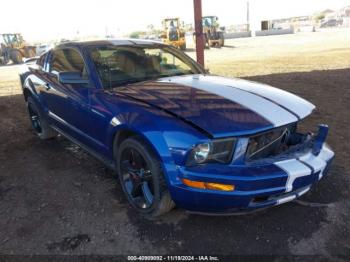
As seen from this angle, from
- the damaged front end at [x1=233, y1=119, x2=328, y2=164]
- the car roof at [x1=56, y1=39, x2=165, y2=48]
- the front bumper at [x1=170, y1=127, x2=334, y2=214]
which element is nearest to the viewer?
the front bumper at [x1=170, y1=127, x2=334, y2=214]

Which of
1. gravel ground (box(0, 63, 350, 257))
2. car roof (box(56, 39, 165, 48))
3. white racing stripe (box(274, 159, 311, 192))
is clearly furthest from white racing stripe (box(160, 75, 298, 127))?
gravel ground (box(0, 63, 350, 257))

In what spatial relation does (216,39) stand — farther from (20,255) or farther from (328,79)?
(20,255)

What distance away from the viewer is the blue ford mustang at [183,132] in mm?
2428

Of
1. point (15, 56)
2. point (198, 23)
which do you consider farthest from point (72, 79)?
point (15, 56)

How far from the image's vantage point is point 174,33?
24109mm

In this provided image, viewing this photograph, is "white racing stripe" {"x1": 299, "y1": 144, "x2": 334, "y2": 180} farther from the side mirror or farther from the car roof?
the car roof

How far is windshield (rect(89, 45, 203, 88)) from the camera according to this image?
353cm

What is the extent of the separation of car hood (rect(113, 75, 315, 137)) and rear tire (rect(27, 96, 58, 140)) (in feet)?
6.90

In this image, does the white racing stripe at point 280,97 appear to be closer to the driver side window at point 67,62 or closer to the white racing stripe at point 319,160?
the white racing stripe at point 319,160

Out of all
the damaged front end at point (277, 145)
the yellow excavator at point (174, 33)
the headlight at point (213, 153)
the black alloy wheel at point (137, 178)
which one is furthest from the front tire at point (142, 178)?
the yellow excavator at point (174, 33)

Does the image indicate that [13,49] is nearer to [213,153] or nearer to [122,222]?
[122,222]

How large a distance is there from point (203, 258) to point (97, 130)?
62.9 inches

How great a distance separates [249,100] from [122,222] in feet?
4.96

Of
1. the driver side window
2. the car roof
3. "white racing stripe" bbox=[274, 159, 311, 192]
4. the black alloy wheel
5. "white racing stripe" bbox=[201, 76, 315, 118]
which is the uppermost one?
the car roof
